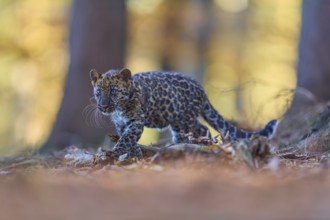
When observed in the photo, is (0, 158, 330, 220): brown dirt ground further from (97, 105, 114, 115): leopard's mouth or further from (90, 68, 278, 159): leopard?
(97, 105, 114, 115): leopard's mouth

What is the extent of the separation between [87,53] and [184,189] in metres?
10.8

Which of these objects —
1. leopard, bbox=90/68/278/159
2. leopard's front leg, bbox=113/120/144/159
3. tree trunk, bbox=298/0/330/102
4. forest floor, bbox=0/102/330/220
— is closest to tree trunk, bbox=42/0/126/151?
tree trunk, bbox=298/0/330/102

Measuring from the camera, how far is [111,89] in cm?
895

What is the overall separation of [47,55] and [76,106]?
14260 mm

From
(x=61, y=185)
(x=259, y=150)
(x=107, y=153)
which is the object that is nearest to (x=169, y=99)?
(x=107, y=153)

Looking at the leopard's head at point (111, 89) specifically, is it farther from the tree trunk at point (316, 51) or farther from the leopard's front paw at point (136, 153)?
the tree trunk at point (316, 51)

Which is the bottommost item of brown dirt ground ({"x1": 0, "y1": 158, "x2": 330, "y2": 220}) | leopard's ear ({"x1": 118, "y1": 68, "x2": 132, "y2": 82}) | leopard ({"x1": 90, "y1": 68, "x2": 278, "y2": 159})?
brown dirt ground ({"x1": 0, "y1": 158, "x2": 330, "y2": 220})

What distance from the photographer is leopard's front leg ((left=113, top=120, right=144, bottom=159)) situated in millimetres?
8426

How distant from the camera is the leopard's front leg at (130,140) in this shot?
8.43m

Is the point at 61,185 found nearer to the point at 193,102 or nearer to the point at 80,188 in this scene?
the point at 80,188

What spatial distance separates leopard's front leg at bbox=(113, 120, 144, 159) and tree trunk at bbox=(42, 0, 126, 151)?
249 inches

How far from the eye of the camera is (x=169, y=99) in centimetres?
979

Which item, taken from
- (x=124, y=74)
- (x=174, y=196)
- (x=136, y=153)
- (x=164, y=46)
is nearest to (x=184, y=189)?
(x=174, y=196)

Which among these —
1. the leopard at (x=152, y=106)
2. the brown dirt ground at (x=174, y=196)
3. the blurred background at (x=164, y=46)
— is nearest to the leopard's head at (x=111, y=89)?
the leopard at (x=152, y=106)
